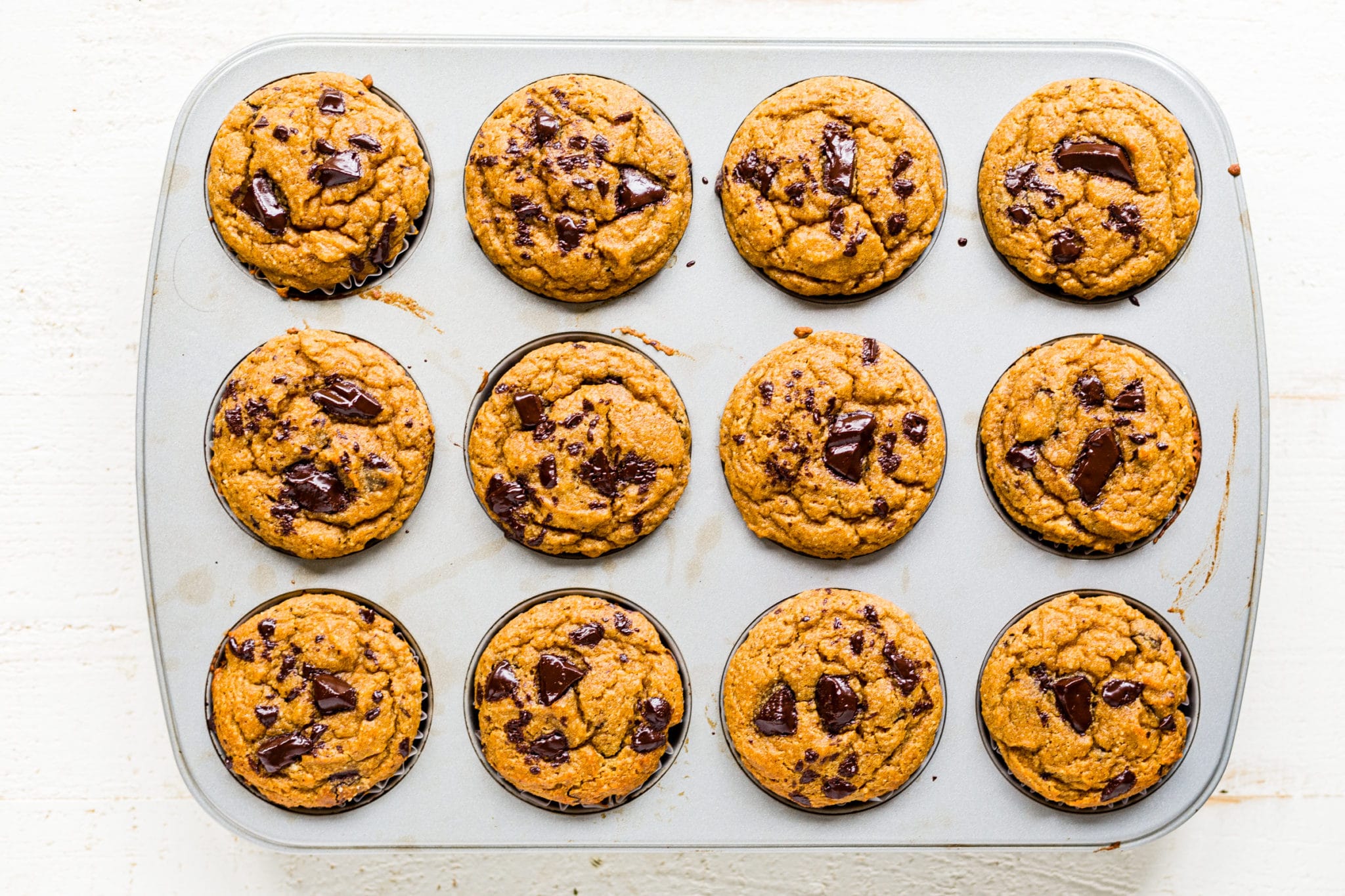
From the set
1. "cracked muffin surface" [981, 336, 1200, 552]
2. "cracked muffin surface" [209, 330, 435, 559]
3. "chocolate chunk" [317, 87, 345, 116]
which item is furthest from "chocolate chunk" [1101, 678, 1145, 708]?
"chocolate chunk" [317, 87, 345, 116]

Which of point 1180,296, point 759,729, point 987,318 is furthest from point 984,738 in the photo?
point 1180,296

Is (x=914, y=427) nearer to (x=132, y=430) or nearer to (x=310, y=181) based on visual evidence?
(x=310, y=181)

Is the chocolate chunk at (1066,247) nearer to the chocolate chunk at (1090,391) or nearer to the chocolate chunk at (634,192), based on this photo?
the chocolate chunk at (1090,391)

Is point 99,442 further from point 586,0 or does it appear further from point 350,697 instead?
point 586,0

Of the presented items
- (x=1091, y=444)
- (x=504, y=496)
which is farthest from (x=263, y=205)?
(x=1091, y=444)

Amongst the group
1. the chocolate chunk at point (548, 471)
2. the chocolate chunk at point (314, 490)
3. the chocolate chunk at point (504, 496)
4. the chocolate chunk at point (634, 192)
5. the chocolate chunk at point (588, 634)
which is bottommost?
the chocolate chunk at point (588, 634)

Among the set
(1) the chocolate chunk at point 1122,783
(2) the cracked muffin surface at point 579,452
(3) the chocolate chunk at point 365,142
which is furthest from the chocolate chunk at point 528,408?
(1) the chocolate chunk at point 1122,783
